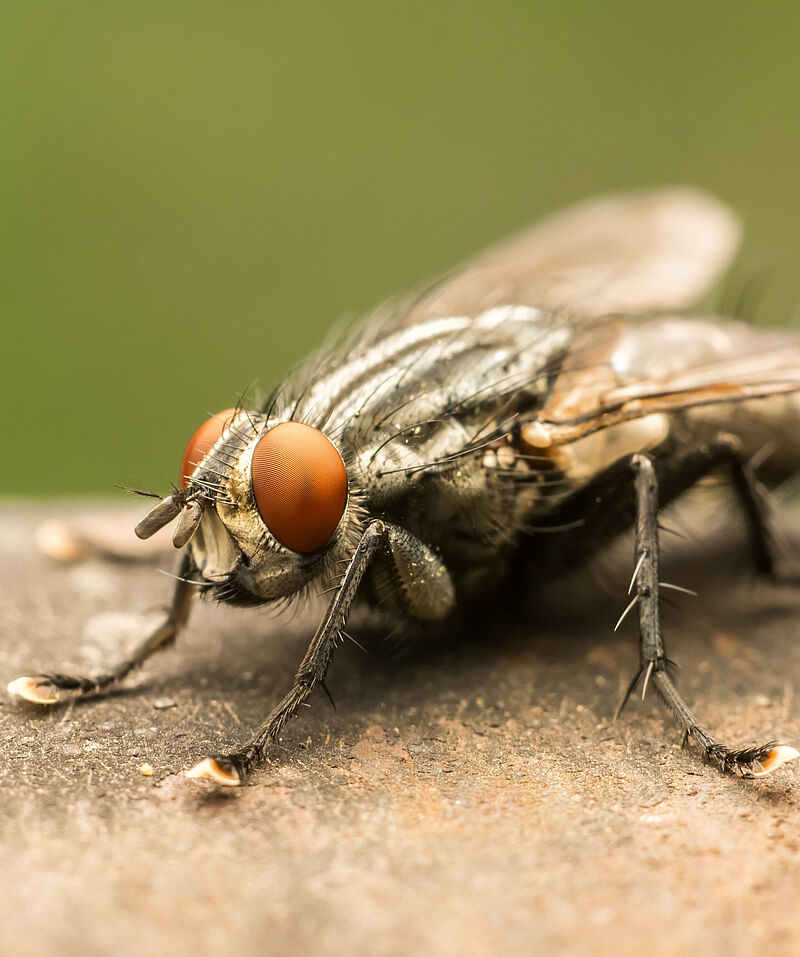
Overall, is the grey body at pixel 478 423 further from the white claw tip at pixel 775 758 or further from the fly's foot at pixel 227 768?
the white claw tip at pixel 775 758

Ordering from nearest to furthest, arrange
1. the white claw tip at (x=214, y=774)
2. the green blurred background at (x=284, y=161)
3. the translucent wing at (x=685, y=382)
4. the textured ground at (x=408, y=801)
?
the textured ground at (x=408, y=801) < the white claw tip at (x=214, y=774) < the translucent wing at (x=685, y=382) < the green blurred background at (x=284, y=161)

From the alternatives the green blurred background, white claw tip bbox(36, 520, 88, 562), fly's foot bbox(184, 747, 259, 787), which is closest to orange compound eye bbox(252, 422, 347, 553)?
fly's foot bbox(184, 747, 259, 787)

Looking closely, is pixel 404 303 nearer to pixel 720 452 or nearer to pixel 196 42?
pixel 720 452

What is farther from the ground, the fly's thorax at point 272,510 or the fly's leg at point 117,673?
the fly's thorax at point 272,510

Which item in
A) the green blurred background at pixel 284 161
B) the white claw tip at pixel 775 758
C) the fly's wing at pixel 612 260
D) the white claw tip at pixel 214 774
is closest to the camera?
the white claw tip at pixel 214 774

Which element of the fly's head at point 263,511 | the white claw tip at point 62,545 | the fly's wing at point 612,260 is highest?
the fly's wing at point 612,260

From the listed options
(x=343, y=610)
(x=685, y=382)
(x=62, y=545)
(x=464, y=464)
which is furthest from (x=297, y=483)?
(x=62, y=545)

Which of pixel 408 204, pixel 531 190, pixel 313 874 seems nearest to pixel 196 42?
pixel 408 204

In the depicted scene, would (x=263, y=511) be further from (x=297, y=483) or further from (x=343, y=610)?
(x=343, y=610)

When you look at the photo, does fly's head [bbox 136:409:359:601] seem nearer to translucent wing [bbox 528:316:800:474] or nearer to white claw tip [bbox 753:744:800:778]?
translucent wing [bbox 528:316:800:474]

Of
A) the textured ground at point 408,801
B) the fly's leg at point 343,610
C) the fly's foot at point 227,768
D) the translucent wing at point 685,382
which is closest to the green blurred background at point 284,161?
the translucent wing at point 685,382
